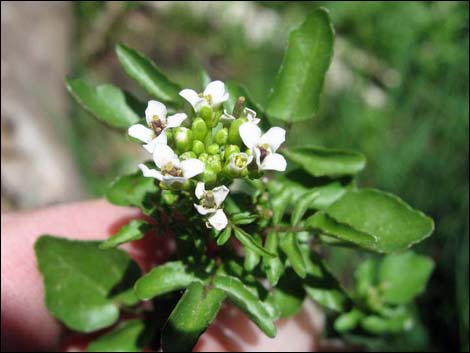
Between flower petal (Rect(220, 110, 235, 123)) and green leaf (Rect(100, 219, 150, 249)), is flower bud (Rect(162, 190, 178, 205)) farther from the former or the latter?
flower petal (Rect(220, 110, 235, 123))

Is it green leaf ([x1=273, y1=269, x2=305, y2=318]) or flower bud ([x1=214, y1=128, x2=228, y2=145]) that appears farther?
green leaf ([x1=273, y1=269, x2=305, y2=318])

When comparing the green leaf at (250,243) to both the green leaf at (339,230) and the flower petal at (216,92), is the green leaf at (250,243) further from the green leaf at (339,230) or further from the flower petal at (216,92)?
the flower petal at (216,92)

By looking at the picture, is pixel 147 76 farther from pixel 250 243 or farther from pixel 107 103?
pixel 250 243

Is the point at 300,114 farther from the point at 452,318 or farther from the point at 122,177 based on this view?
the point at 452,318

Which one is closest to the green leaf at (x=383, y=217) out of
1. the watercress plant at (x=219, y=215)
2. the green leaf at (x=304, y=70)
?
the watercress plant at (x=219, y=215)

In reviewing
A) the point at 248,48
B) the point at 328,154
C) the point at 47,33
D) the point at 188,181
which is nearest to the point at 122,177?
the point at 188,181

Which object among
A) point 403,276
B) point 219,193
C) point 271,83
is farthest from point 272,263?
point 271,83

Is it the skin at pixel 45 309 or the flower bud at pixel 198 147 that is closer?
the flower bud at pixel 198 147

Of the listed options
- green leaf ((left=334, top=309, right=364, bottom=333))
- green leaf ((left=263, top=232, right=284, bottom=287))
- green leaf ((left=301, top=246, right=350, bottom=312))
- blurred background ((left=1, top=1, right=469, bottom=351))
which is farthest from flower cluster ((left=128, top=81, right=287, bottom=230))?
blurred background ((left=1, top=1, right=469, bottom=351))
